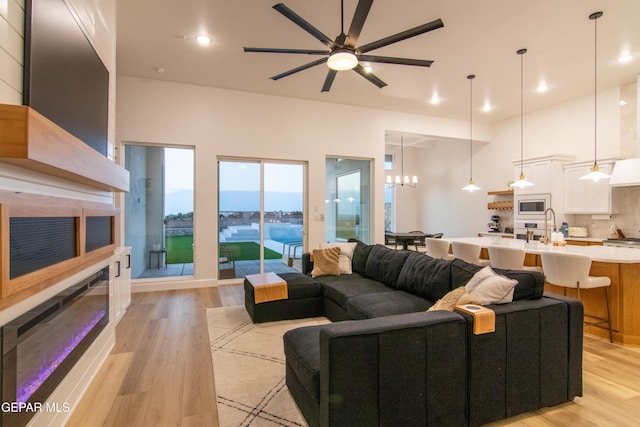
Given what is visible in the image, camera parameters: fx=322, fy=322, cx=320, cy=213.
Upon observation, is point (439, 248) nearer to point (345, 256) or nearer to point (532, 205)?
point (345, 256)

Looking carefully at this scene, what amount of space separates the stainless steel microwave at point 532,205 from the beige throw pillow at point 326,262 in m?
4.38

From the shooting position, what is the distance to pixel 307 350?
1.96 metres

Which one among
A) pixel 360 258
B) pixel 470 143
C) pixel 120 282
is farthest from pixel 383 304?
pixel 470 143

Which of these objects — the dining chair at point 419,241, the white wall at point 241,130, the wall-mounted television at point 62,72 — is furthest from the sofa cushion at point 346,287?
the dining chair at point 419,241

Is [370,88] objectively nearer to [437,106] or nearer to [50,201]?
[437,106]

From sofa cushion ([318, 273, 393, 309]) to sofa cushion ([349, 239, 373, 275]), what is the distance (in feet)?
0.53

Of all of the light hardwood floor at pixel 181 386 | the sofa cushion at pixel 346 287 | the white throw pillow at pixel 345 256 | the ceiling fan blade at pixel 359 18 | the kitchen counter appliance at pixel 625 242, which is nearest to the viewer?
the light hardwood floor at pixel 181 386

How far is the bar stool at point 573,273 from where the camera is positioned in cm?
308

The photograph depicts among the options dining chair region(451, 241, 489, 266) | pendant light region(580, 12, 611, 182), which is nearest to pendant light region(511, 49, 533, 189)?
pendant light region(580, 12, 611, 182)

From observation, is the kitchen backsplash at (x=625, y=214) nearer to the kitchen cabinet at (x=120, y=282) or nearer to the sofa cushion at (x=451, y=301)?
the sofa cushion at (x=451, y=301)

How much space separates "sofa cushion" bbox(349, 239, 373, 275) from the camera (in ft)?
13.8

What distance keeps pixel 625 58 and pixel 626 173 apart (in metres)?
1.68

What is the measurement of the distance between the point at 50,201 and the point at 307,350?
1601 mm

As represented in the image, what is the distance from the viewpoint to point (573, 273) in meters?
A: 3.13
